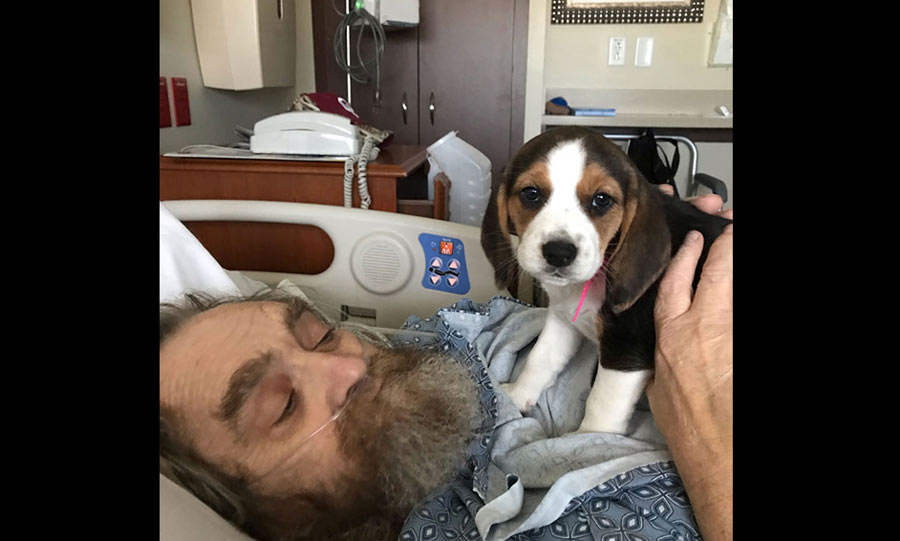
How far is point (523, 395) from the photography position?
1.06 metres

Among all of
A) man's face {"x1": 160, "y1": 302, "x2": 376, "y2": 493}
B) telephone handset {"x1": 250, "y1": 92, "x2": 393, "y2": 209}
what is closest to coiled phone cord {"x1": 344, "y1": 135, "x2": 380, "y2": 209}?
telephone handset {"x1": 250, "y1": 92, "x2": 393, "y2": 209}

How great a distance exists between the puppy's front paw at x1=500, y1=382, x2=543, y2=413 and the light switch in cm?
306

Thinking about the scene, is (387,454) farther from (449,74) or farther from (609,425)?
(449,74)

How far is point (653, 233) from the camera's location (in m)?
0.86

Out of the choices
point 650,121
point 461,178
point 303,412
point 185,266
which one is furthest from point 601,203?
point 650,121

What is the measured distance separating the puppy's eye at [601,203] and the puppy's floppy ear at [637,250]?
33 mm

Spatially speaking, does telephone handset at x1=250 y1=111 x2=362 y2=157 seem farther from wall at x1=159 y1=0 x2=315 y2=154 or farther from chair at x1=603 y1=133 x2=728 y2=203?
chair at x1=603 y1=133 x2=728 y2=203

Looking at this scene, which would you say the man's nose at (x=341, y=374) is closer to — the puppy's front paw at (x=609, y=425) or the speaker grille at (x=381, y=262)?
the puppy's front paw at (x=609, y=425)

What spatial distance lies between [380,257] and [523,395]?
1.71 ft

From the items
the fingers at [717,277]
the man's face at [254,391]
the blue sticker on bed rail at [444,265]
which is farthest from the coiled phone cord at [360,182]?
the fingers at [717,277]

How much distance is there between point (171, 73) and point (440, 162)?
1.02m

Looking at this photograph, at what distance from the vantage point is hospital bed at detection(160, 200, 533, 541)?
4.50ft
